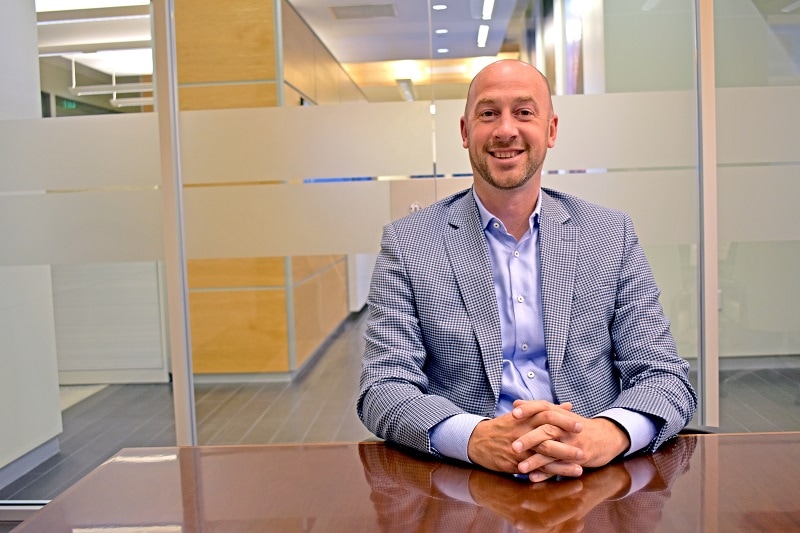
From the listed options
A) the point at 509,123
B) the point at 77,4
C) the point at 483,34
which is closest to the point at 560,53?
the point at 483,34

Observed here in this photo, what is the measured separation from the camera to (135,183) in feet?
11.2

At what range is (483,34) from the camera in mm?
3361

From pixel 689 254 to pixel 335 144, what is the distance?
60.8 inches

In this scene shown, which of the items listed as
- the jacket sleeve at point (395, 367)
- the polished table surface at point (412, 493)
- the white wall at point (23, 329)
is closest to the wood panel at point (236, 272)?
the white wall at point (23, 329)

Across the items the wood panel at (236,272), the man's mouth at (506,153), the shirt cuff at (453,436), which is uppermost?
the man's mouth at (506,153)

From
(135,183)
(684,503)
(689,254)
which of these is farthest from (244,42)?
(684,503)

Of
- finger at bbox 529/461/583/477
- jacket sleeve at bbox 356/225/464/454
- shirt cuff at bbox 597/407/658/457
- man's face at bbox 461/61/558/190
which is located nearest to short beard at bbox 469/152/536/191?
man's face at bbox 461/61/558/190

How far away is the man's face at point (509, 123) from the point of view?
1.73 metres

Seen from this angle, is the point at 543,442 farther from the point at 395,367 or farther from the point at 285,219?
the point at 285,219

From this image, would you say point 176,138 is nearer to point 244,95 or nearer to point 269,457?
point 244,95

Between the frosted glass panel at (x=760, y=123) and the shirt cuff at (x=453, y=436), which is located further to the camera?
the frosted glass panel at (x=760, y=123)

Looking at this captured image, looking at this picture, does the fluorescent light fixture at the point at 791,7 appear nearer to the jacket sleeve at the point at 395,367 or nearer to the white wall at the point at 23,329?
the jacket sleeve at the point at 395,367

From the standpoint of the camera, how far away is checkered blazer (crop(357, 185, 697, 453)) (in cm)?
161

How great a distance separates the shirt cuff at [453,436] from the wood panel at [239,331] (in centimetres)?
217
